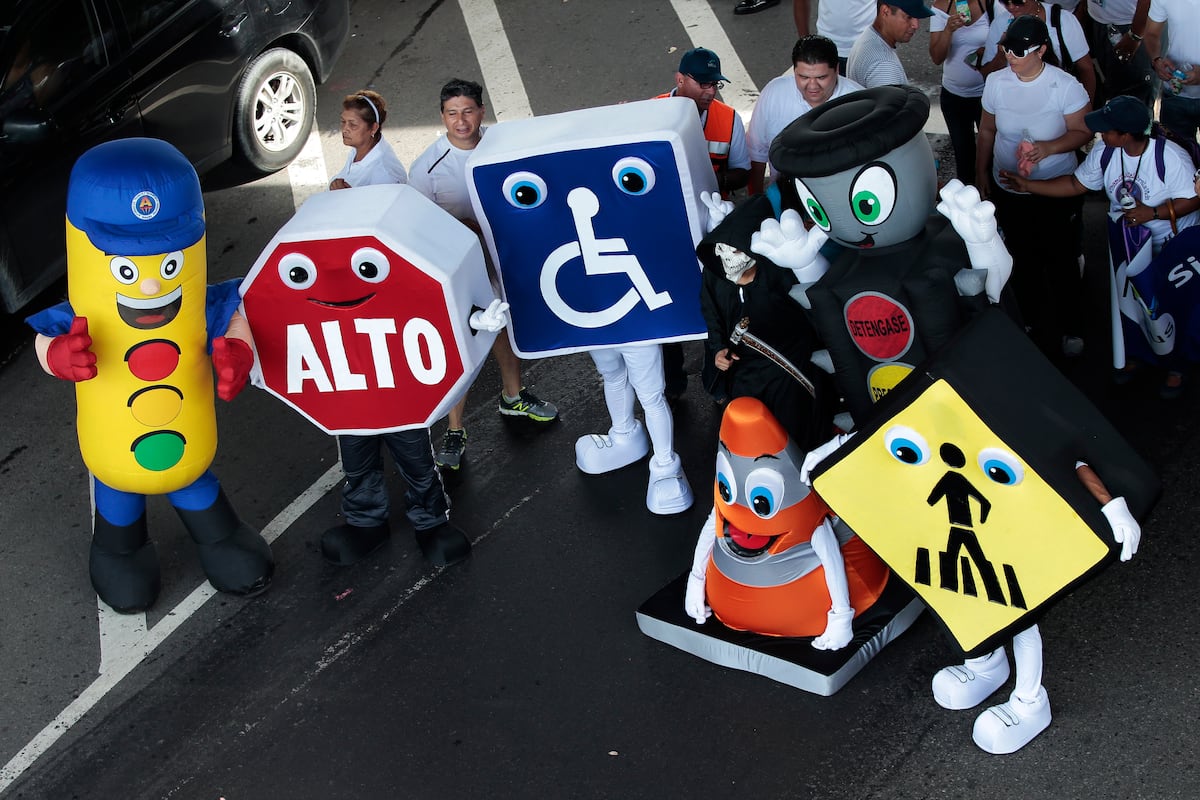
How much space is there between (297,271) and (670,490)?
75.1 inches

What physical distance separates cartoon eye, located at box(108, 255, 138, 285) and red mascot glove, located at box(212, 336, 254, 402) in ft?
1.25

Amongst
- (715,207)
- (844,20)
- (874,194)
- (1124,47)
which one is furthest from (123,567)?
(1124,47)

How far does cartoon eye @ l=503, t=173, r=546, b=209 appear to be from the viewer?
535 centimetres

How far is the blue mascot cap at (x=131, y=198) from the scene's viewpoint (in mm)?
5023

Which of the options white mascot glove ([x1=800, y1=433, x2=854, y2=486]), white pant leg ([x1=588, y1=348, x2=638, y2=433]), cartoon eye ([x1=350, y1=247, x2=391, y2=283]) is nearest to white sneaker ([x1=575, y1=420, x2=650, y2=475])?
white pant leg ([x1=588, y1=348, x2=638, y2=433])

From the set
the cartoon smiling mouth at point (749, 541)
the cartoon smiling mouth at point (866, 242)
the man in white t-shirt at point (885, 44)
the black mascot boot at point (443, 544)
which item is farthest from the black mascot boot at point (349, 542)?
the man in white t-shirt at point (885, 44)

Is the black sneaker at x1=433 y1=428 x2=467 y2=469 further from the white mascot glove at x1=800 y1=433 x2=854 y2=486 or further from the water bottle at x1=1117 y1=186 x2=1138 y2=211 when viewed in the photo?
the water bottle at x1=1117 y1=186 x2=1138 y2=211

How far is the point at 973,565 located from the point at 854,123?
1533mm

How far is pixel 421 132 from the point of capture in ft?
31.5

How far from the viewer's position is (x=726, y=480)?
4.92m

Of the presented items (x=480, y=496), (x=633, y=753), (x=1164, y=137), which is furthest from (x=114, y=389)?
(x=1164, y=137)

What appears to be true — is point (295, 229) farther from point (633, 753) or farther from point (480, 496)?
point (633, 753)

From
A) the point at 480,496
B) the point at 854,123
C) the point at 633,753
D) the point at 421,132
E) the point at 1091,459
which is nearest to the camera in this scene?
the point at 1091,459

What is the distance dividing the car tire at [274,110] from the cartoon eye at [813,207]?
203 inches
